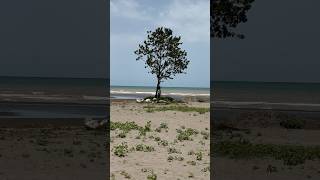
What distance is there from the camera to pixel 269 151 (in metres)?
19.3

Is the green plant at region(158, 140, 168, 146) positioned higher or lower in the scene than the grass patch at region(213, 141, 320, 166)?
higher

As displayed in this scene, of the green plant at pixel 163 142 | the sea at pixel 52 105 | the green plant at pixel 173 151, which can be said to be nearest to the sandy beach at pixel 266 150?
the green plant at pixel 173 151

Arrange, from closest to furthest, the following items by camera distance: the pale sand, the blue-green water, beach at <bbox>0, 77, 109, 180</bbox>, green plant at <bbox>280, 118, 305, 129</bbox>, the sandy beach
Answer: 1. beach at <bbox>0, 77, 109, 180</bbox>
2. the pale sand
3. the sandy beach
4. green plant at <bbox>280, 118, 305, 129</bbox>
5. the blue-green water

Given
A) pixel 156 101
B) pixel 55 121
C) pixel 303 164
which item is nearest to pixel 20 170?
pixel 303 164

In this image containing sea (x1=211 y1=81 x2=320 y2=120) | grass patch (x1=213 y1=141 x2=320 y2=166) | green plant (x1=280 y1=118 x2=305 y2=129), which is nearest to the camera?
grass patch (x1=213 y1=141 x2=320 y2=166)

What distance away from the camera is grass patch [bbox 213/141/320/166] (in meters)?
17.8

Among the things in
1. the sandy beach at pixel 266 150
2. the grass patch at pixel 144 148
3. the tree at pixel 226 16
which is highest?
the tree at pixel 226 16

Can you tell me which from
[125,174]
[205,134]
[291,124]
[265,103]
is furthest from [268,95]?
[125,174]

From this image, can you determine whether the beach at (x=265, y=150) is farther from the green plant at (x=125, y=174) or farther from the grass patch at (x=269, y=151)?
the green plant at (x=125, y=174)

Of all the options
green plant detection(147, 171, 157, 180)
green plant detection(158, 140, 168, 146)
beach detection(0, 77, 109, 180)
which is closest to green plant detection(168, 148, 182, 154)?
green plant detection(158, 140, 168, 146)

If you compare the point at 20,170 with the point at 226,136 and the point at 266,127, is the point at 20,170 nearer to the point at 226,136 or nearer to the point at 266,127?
the point at 226,136

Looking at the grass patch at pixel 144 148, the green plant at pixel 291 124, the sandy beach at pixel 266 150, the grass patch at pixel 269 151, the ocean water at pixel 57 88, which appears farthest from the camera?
the ocean water at pixel 57 88

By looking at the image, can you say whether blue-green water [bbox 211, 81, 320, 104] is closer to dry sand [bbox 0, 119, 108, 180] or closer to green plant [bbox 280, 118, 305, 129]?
green plant [bbox 280, 118, 305, 129]

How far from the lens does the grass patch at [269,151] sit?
58.5ft
